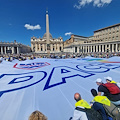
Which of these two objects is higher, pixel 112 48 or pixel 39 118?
pixel 112 48

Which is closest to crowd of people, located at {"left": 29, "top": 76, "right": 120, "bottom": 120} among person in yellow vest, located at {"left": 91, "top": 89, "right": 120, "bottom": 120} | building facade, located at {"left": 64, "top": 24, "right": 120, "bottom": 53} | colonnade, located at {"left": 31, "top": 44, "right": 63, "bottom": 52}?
person in yellow vest, located at {"left": 91, "top": 89, "right": 120, "bottom": 120}

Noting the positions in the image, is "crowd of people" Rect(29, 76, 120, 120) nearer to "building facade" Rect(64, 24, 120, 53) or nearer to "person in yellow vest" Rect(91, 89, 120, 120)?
"person in yellow vest" Rect(91, 89, 120, 120)

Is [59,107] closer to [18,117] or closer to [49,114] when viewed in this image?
[49,114]

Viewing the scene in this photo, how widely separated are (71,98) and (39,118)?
2256 mm

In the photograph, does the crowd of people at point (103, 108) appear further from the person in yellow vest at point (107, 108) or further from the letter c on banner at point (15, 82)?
the letter c on banner at point (15, 82)

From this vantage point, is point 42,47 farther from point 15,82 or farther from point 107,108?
point 107,108

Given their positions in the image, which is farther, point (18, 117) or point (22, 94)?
point (22, 94)

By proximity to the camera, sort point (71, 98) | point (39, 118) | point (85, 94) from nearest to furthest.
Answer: point (39, 118) < point (71, 98) < point (85, 94)

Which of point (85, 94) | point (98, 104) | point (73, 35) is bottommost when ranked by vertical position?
point (85, 94)

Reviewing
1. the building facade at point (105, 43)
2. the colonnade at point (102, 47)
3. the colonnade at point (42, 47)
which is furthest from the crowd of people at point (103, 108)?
the colonnade at point (42, 47)

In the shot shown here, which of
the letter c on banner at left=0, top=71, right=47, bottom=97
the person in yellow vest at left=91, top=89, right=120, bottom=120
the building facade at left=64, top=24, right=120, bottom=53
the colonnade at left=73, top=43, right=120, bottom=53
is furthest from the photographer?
the building facade at left=64, top=24, right=120, bottom=53

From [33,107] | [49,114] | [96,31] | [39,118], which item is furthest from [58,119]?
[96,31]

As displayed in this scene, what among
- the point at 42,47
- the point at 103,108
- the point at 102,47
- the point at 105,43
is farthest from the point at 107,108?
the point at 42,47

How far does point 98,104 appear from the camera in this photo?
183 cm
